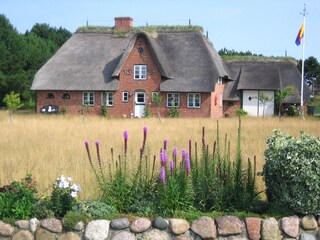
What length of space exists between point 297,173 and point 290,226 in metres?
0.70

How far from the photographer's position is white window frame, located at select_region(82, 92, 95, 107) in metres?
40.6

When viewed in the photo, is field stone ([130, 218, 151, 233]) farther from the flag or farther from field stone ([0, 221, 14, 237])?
the flag

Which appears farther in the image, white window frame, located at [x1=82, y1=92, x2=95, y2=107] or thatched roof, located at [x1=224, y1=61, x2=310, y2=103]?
thatched roof, located at [x1=224, y1=61, x2=310, y2=103]

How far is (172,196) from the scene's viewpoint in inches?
269

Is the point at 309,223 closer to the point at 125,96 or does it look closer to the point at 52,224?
the point at 52,224

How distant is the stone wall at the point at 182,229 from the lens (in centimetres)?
646

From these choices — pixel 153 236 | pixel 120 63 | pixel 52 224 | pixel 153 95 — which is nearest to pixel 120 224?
pixel 153 236

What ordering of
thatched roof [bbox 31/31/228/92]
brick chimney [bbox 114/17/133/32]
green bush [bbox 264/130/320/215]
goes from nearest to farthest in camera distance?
green bush [bbox 264/130/320/215] < thatched roof [bbox 31/31/228/92] < brick chimney [bbox 114/17/133/32]

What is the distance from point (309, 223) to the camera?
6547mm

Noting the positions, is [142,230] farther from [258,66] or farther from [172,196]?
[258,66]

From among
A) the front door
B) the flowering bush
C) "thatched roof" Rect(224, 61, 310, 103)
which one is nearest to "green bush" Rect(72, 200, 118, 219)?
the flowering bush

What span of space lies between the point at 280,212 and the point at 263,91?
37.7m

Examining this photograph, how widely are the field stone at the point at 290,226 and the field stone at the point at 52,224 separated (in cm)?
292

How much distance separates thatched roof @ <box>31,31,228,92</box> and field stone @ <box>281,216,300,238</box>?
31.6 meters
